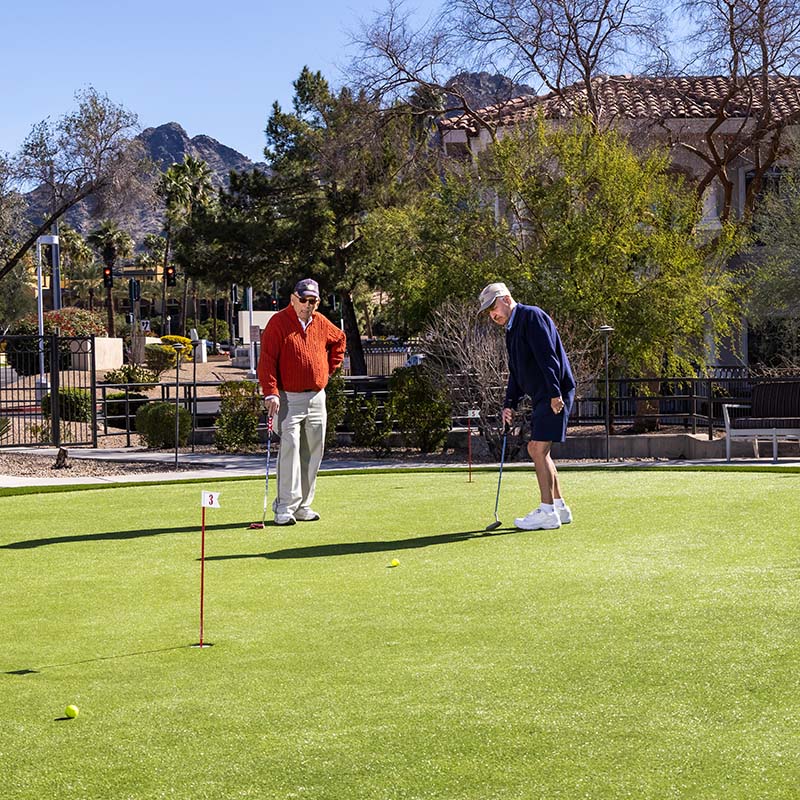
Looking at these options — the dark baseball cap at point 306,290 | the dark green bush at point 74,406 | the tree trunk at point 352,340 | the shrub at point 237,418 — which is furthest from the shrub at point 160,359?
the dark baseball cap at point 306,290

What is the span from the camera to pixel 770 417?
68.7 ft

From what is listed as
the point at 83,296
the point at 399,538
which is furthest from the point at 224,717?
the point at 83,296

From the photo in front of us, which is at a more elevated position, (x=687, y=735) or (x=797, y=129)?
(x=797, y=129)

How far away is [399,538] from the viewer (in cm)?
926

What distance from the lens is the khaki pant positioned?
10.3 metres

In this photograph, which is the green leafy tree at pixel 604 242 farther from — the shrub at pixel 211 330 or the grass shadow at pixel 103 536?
the shrub at pixel 211 330

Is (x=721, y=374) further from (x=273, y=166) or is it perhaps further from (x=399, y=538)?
(x=399, y=538)

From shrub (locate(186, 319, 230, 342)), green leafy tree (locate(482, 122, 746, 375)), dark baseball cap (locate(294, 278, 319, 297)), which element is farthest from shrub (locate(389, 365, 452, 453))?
shrub (locate(186, 319, 230, 342))

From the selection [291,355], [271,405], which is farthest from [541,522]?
[291,355]

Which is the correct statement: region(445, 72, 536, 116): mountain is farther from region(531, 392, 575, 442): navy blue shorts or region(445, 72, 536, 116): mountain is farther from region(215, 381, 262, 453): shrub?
region(531, 392, 575, 442): navy blue shorts

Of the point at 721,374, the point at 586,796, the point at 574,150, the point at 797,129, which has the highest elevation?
the point at 797,129

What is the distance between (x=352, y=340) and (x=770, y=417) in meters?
21.7

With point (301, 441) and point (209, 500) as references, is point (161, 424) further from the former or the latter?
point (209, 500)

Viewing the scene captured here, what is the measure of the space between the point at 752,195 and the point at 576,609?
23361 mm
